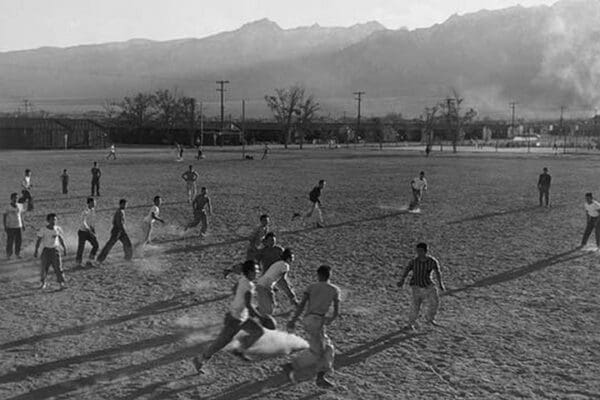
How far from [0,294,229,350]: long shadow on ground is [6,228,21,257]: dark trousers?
5072 mm

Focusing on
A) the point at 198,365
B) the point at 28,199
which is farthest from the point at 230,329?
the point at 28,199

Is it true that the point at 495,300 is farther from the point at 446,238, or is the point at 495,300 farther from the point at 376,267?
the point at 446,238

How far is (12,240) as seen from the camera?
15172mm

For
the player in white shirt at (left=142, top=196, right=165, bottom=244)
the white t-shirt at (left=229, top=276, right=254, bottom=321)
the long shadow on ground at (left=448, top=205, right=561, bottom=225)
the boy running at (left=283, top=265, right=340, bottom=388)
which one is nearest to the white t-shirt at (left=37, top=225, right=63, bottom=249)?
the player in white shirt at (left=142, top=196, right=165, bottom=244)

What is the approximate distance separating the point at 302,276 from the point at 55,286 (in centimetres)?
499

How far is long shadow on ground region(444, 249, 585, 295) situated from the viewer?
13602 millimetres

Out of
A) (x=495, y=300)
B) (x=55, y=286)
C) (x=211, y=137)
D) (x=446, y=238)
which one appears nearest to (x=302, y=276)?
(x=495, y=300)

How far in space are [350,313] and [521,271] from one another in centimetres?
537

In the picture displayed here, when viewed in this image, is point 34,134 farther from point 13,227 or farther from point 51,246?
point 51,246

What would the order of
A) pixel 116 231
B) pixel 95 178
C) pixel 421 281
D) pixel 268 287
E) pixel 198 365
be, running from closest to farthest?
pixel 198 365 → pixel 268 287 → pixel 421 281 → pixel 116 231 → pixel 95 178

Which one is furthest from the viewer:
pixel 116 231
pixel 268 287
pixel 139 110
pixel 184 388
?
pixel 139 110

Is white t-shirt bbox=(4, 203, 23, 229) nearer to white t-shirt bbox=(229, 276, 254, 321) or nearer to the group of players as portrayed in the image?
the group of players

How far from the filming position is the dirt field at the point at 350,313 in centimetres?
839

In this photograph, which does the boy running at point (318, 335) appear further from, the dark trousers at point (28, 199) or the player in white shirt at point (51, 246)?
the dark trousers at point (28, 199)
